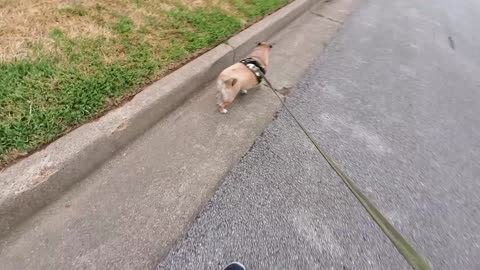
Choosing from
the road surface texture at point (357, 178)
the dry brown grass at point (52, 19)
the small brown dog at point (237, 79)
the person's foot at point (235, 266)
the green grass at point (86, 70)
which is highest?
the dry brown grass at point (52, 19)

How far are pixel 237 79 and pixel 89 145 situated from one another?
126 centimetres

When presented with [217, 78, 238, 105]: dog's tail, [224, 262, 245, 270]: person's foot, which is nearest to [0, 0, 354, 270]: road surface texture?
[217, 78, 238, 105]: dog's tail

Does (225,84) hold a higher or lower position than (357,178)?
higher

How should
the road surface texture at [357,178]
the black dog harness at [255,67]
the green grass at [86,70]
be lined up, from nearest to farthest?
the road surface texture at [357,178]
the green grass at [86,70]
the black dog harness at [255,67]

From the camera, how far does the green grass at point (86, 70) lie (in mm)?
1871

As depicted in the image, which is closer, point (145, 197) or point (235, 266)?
point (235, 266)

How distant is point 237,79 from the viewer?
8.23 feet

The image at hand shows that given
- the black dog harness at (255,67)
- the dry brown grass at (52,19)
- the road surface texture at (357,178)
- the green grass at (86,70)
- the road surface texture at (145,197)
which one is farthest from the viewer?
the black dog harness at (255,67)

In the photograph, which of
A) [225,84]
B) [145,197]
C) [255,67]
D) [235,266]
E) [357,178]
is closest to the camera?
[235,266]

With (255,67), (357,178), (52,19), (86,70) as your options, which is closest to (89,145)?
(86,70)

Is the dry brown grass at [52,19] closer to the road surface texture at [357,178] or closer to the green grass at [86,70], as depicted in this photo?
the green grass at [86,70]

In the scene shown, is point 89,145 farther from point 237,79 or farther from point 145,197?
point 237,79

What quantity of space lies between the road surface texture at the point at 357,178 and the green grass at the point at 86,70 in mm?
1093

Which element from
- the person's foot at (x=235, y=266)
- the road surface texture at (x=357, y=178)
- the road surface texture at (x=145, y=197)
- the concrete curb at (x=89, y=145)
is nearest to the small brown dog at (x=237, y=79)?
the road surface texture at (x=145, y=197)
